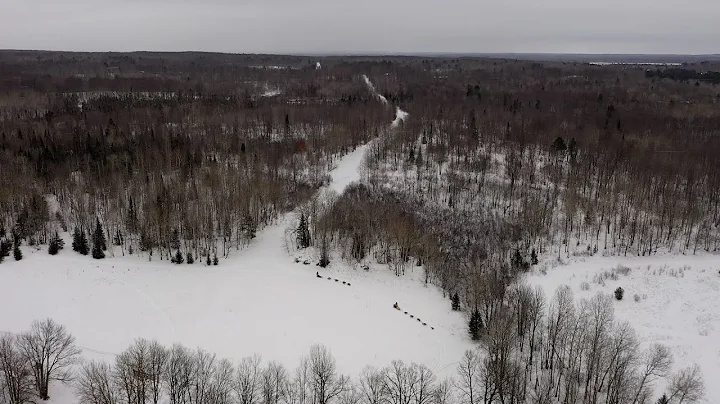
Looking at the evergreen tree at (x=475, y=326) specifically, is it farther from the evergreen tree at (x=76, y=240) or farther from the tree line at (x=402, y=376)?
the evergreen tree at (x=76, y=240)

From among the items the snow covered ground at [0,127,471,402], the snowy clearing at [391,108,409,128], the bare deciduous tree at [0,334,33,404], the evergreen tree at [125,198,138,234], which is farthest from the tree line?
the snowy clearing at [391,108,409,128]

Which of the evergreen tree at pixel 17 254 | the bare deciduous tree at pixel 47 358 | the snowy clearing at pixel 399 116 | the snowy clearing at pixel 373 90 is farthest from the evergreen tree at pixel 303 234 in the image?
the snowy clearing at pixel 373 90

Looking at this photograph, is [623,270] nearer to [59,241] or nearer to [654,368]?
[654,368]

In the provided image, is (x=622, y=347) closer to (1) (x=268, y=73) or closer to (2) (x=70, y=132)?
(2) (x=70, y=132)

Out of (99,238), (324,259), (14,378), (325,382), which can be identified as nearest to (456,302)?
(324,259)

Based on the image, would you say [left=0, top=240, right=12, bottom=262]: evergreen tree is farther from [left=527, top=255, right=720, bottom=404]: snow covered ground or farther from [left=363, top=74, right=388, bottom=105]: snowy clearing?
[left=363, top=74, right=388, bottom=105]: snowy clearing

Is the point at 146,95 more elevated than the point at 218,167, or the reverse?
the point at 146,95

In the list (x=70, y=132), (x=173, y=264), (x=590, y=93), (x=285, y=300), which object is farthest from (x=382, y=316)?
(x=590, y=93)
